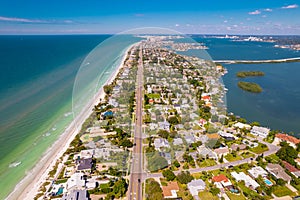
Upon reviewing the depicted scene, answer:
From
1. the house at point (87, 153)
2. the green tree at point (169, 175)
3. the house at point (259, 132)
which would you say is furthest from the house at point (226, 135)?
the house at point (87, 153)

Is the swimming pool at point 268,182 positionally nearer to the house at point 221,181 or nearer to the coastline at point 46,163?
the house at point 221,181

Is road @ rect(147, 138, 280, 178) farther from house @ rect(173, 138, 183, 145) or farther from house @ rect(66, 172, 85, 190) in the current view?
house @ rect(66, 172, 85, 190)

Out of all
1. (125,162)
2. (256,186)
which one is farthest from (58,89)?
(256,186)

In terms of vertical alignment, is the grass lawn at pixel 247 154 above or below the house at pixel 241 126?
below

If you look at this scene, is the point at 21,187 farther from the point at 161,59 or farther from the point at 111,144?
the point at 161,59

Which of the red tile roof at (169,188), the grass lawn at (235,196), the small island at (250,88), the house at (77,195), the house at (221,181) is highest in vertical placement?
the small island at (250,88)


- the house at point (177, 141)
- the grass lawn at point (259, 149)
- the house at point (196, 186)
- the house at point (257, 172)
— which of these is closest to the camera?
the house at point (196, 186)

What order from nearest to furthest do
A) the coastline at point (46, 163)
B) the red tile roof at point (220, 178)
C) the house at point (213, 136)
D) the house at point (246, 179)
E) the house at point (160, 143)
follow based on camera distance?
1. the coastline at point (46, 163)
2. the house at point (246, 179)
3. the red tile roof at point (220, 178)
4. the house at point (160, 143)
5. the house at point (213, 136)

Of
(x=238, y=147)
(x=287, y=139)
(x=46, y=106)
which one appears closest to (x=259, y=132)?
(x=287, y=139)
